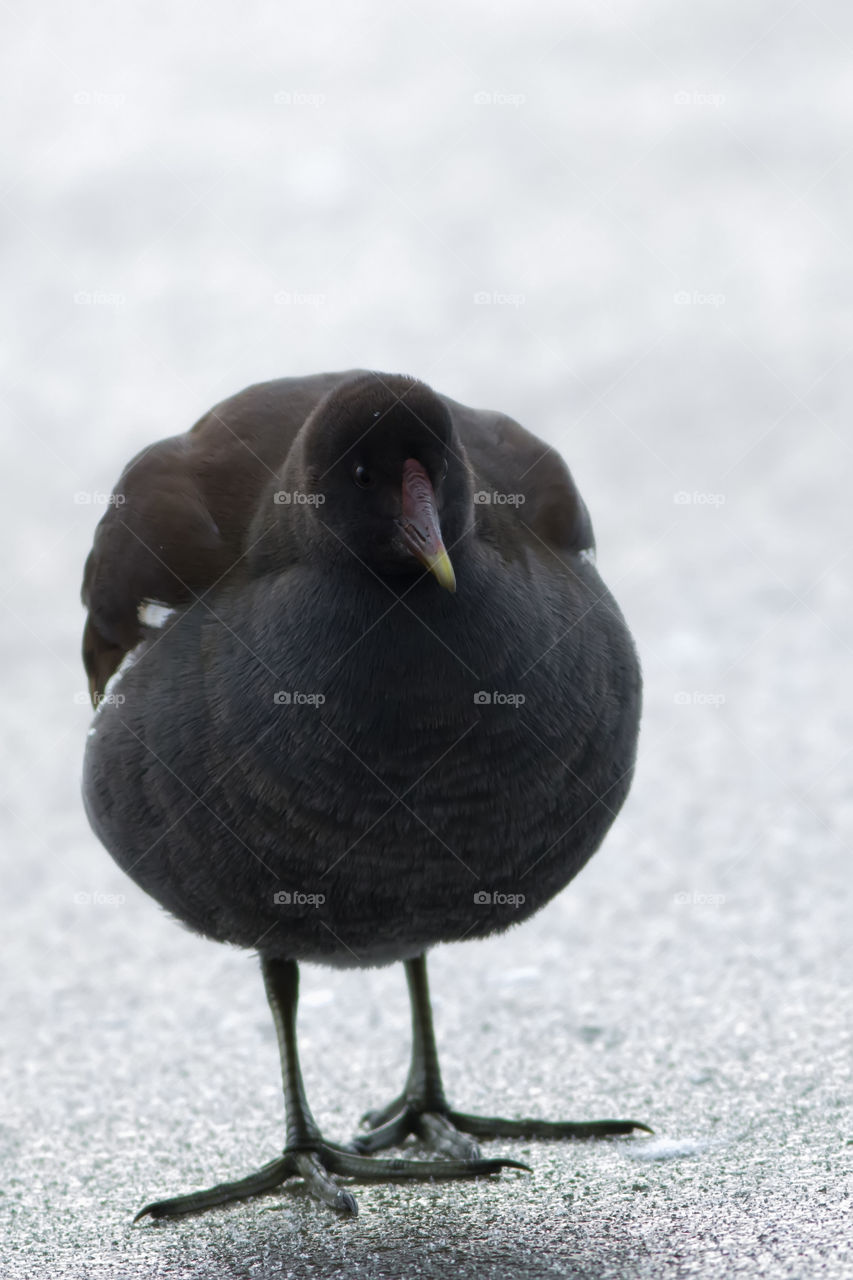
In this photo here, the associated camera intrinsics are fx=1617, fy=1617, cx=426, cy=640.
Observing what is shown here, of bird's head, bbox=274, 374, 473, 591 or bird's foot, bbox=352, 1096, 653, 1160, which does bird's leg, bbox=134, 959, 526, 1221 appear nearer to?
bird's foot, bbox=352, 1096, 653, 1160

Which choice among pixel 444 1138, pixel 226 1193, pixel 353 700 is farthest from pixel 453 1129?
pixel 353 700

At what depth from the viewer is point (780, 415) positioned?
818 centimetres

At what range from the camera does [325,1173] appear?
346 centimetres

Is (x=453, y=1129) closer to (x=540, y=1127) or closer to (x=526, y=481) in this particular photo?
(x=540, y=1127)

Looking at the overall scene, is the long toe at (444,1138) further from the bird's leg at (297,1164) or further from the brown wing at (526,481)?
the brown wing at (526,481)

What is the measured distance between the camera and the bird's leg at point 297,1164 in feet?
11.0

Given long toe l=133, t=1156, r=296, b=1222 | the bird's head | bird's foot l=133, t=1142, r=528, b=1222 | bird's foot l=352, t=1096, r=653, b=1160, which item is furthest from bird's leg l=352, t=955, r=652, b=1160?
the bird's head

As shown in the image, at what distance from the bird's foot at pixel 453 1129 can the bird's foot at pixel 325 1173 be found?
0.37ft

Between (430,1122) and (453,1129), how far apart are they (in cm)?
6

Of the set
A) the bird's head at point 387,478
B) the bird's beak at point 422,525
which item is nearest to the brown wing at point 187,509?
the bird's head at point 387,478

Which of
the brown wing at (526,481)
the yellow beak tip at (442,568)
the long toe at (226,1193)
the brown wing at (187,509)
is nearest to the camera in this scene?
the yellow beak tip at (442,568)

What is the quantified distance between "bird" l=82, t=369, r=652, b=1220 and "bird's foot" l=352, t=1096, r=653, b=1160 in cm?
1

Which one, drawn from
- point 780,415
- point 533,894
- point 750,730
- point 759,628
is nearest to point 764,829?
point 750,730

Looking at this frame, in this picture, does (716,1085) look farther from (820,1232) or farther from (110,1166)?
(110,1166)
